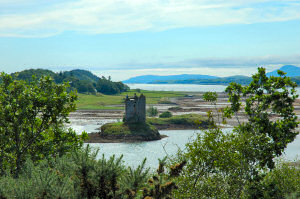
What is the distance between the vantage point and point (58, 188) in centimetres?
1182

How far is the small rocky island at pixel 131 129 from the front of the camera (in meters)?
91.9

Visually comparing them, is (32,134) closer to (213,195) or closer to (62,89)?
(62,89)

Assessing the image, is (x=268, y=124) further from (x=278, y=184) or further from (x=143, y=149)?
(x=143, y=149)

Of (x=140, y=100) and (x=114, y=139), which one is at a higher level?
(x=140, y=100)

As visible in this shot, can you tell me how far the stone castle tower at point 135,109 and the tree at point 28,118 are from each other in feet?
230

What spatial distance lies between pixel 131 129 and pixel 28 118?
2808 inches

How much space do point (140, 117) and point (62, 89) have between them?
7291 cm

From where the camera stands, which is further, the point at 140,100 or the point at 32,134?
the point at 140,100

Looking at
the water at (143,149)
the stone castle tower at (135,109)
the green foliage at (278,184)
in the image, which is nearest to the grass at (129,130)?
the stone castle tower at (135,109)

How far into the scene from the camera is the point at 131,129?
9531 cm

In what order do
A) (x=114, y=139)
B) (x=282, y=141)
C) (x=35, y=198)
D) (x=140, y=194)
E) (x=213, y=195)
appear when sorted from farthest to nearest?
(x=114, y=139), (x=282, y=141), (x=213, y=195), (x=140, y=194), (x=35, y=198)

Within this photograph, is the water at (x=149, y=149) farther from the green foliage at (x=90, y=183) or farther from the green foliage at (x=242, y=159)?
the green foliage at (x=90, y=183)

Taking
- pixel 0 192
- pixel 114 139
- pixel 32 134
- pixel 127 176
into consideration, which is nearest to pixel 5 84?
pixel 32 134

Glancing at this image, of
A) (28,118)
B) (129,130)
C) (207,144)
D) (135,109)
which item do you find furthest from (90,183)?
(135,109)
